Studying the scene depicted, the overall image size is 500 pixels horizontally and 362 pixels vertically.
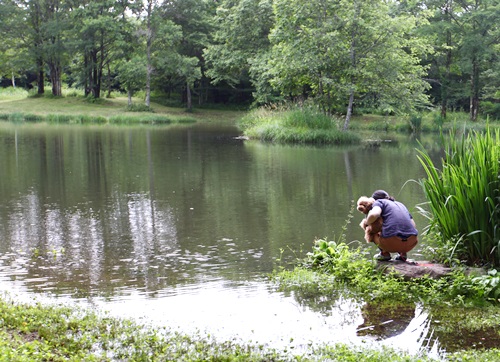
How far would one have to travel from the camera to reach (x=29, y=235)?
9594 mm

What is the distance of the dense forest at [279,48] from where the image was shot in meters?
28.0

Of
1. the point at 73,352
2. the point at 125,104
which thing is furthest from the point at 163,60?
the point at 73,352

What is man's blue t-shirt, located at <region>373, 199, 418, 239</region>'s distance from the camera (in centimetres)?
679

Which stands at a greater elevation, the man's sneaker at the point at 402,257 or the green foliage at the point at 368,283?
the man's sneaker at the point at 402,257

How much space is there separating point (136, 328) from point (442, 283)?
3.13 metres

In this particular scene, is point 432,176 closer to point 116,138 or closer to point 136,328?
point 136,328

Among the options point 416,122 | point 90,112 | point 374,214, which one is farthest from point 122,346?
point 90,112

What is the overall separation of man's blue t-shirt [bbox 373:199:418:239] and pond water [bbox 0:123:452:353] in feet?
2.23

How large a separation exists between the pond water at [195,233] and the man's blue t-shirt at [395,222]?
68 centimetres

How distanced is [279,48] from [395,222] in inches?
954

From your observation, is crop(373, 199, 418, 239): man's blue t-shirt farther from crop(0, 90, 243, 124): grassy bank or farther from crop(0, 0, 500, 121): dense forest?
crop(0, 90, 243, 124): grassy bank

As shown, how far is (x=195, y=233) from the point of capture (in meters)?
9.99

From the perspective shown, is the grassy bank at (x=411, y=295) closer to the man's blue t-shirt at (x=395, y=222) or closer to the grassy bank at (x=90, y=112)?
the man's blue t-shirt at (x=395, y=222)

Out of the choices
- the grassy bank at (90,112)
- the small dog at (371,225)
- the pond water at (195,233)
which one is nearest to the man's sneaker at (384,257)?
the small dog at (371,225)
